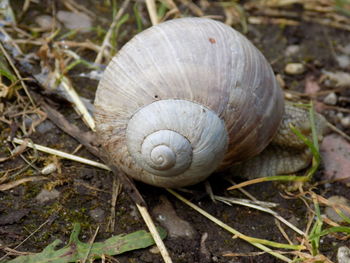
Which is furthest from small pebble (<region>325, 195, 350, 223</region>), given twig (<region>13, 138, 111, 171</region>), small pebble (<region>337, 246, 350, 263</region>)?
twig (<region>13, 138, 111, 171</region>)

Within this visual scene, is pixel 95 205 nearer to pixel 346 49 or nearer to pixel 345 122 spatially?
pixel 345 122

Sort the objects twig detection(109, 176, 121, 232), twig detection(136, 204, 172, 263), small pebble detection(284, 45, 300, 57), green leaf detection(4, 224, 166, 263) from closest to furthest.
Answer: green leaf detection(4, 224, 166, 263), twig detection(136, 204, 172, 263), twig detection(109, 176, 121, 232), small pebble detection(284, 45, 300, 57)

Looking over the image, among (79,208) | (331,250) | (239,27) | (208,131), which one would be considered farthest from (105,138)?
(239,27)

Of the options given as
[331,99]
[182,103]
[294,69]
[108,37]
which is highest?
[182,103]

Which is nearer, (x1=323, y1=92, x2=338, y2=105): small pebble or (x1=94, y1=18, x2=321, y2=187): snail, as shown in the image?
(x1=94, y1=18, x2=321, y2=187): snail

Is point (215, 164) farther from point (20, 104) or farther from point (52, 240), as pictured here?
point (20, 104)

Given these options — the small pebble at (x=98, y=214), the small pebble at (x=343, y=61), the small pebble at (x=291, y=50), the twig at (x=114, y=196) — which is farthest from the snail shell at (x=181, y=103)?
the small pebble at (x=343, y=61)

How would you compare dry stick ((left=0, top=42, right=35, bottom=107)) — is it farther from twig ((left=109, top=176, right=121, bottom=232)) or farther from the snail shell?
twig ((left=109, top=176, right=121, bottom=232))

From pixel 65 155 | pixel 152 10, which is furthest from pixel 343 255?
pixel 152 10
